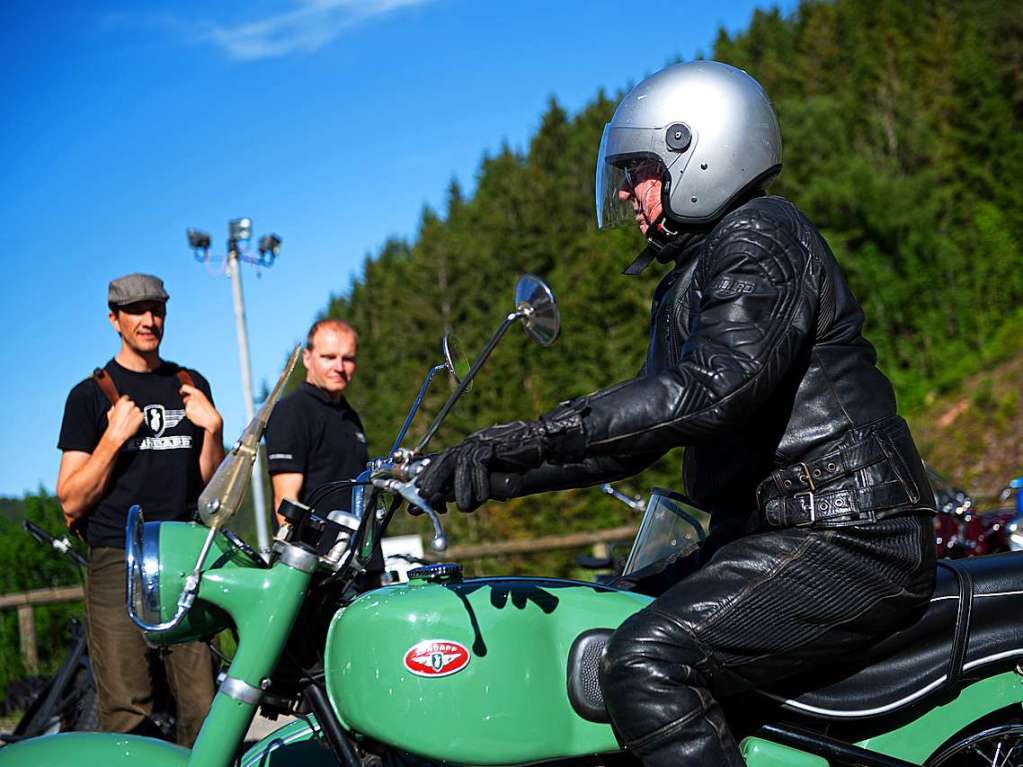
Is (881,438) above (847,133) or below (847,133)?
below

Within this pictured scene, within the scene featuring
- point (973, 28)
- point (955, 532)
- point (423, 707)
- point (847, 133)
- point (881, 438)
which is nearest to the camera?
A: point (423, 707)

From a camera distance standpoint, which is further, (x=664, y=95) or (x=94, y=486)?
(x=94, y=486)

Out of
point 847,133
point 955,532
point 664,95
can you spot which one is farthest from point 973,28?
point 664,95

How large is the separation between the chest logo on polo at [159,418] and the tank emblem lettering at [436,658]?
9.34ft

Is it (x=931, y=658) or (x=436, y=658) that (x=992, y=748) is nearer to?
(x=931, y=658)

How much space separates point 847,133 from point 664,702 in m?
59.3

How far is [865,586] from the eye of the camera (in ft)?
8.83

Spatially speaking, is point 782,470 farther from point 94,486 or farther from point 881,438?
point 94,486

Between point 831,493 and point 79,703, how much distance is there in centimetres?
480

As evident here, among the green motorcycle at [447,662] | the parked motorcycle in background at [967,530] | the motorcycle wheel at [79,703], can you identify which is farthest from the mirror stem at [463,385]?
the parked motorcycle in background at [967,530]

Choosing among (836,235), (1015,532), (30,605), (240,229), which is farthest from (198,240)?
(836,235)

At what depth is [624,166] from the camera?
328cm

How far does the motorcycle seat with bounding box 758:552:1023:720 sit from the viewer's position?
2.78 meters

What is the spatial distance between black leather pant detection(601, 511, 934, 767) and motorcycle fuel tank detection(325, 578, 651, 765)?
14 cm
